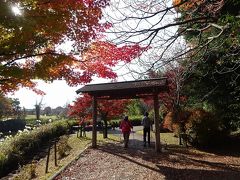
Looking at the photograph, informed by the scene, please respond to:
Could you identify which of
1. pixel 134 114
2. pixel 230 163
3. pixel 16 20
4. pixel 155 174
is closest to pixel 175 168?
pixel 155 174

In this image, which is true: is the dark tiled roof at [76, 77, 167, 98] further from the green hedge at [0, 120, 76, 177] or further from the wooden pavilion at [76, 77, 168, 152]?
the green hedge at [0, 120, 76, 177]

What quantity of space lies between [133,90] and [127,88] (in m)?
0.77

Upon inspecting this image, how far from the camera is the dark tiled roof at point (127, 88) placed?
50.6 ft

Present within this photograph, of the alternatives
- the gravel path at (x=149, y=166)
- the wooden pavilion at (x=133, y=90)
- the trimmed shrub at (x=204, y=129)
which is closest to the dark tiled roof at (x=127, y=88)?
the wooden pavilion at (x=133, y=90)

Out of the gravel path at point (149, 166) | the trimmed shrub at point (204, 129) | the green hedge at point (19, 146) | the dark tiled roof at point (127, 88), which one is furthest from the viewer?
the trimmed shrub at point (204, 129)

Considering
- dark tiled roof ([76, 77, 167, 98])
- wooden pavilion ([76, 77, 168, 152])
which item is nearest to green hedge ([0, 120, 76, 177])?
wooden pavilion ([76, 77, 168, 152])

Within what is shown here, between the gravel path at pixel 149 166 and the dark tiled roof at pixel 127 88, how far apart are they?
124 inches

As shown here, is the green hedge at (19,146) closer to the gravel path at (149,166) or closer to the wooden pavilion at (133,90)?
the gravel path at (149,166)

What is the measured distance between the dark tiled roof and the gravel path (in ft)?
10.3

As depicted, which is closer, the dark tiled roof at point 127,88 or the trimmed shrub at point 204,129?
the dark tiled roof at point 127,88

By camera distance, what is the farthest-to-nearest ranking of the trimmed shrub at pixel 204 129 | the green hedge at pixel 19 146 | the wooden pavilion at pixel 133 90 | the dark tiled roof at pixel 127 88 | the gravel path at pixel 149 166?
1. the trimmed shrub at pixel 204 129
2. the green hedge at pixel 19 146
3. the wooden pavilion at pixel 133 90
4. the dark tiled roof at pixel 127 88
5. the gravel path at pixel 149 166

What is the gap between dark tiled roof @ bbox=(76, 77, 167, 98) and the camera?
15.4 meters

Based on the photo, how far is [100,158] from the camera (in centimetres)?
1410

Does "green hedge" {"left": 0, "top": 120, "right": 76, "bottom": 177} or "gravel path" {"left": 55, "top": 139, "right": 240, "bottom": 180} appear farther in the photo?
"green hedge" {"left": 0, "top": 120, "right": 76, "bottom": 177}
